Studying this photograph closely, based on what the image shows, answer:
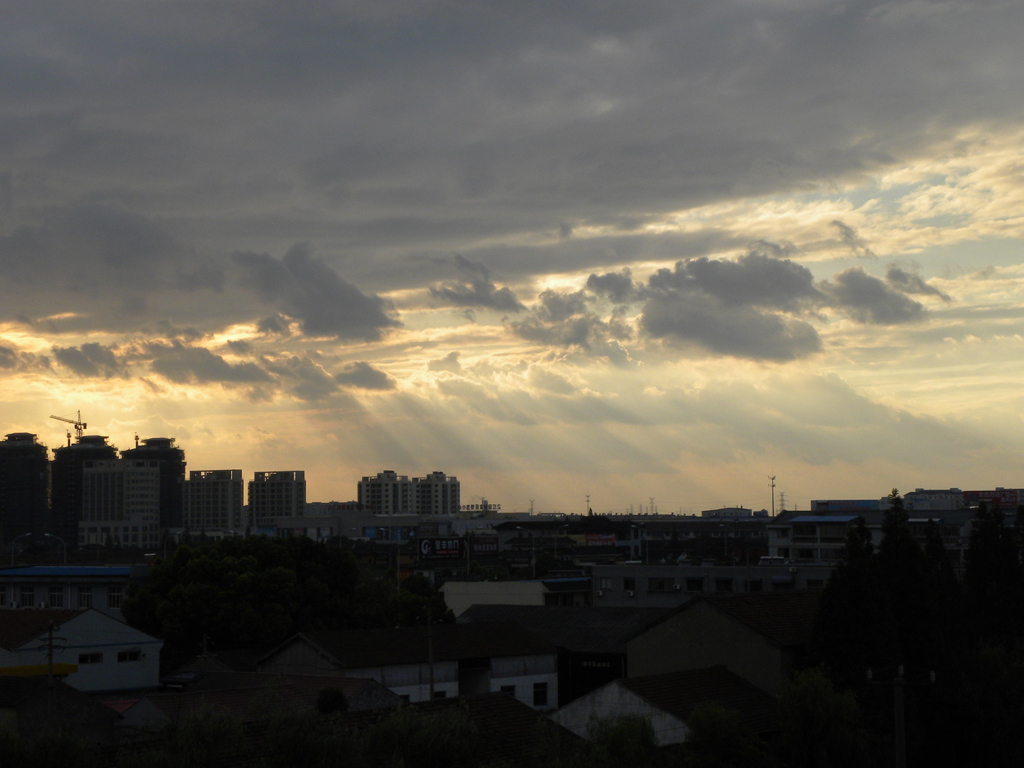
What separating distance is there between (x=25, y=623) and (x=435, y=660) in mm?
23435

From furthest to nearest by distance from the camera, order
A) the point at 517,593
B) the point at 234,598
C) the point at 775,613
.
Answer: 1. the point at 517,593
2. the point at 234,598
3. the point at 775,613

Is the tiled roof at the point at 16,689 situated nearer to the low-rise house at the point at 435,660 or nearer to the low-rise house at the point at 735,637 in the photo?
the low-rise house at the point at 435,660

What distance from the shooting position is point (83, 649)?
188ft

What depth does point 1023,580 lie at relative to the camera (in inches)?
2072

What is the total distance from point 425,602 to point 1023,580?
37876 millimetres

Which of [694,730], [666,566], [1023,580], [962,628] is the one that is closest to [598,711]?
[694,730]

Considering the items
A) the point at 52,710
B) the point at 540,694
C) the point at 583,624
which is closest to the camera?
the point at 52,710

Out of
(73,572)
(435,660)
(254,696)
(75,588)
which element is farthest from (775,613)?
(73,572)

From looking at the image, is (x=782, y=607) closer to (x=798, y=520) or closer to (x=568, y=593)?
(x=568, y=593)

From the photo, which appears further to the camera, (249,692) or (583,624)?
(583,624)

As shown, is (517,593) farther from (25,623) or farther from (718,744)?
(718,744)

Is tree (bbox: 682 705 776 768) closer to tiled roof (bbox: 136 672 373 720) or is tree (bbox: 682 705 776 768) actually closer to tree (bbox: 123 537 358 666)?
tiled roof (bbox: 136 672 373 720)

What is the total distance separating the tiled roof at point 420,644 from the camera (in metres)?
50.2

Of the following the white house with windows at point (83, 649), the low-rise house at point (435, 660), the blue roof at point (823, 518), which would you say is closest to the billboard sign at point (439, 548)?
the blue roof at point (823, 518)
